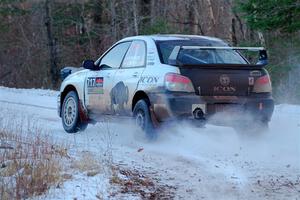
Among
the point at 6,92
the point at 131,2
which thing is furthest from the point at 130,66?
the point at 131,2

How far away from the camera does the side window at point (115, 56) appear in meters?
10.4

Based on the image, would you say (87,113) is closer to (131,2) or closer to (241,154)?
(241,154)

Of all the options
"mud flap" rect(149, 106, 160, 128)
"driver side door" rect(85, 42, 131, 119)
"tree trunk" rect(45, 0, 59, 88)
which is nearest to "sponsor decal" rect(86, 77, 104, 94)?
"driver side door" rect(85, 42, 131, 119)

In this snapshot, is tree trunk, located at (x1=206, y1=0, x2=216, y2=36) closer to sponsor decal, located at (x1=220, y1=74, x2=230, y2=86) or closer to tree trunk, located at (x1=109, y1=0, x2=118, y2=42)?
tree trunk, located at (x1=109, y1=0, x2=118, y2=42)

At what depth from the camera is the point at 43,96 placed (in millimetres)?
19766

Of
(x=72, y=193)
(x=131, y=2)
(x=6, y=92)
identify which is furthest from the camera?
(x=131, y=2)

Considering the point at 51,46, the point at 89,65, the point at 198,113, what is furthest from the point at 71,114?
the point at 51,46

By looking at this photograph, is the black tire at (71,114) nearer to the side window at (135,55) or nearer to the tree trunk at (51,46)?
the side window at (135,55)

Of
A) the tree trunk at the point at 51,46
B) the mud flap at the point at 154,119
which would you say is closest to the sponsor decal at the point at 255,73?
the mud flap at the point at 154,119

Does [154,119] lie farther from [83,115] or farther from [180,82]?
[83,115]

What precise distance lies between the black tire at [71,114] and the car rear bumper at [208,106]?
2306mm

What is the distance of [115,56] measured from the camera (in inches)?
416

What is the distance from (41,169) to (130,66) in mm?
3639

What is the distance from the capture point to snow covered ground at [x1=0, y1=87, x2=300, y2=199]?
6.71 metres
